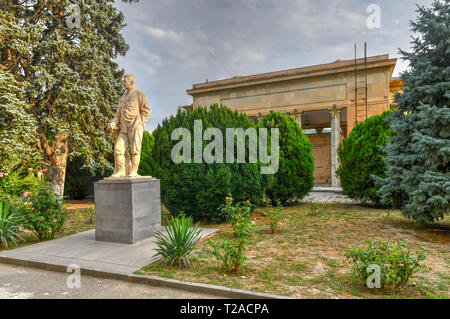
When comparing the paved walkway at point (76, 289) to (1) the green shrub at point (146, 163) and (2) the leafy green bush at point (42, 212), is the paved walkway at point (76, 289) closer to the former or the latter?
(2) the leafy green bush at point (42, 212)

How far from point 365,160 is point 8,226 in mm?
12267

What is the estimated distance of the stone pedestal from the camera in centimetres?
632

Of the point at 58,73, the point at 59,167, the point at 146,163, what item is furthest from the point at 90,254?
the point at 59,167

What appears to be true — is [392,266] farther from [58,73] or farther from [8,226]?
[58,73]

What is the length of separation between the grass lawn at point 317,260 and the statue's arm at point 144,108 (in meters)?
3.64

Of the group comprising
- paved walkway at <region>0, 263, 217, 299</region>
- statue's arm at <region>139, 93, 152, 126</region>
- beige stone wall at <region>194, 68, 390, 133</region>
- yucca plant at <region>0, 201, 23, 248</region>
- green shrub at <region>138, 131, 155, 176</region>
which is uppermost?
beige stone wall at <region>194, 68, 390, 133</region>

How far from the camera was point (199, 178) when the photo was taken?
27.1 ft

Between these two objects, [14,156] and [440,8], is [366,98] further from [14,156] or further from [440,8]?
[14,156]

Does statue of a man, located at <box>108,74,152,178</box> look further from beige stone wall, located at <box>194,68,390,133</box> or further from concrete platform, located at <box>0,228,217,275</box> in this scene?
beige stone wall, located at <box>194,68,390,133</box>

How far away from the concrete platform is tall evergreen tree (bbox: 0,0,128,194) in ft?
21.9

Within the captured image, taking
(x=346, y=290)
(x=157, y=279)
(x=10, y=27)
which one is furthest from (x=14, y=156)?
(x=346, y=290)

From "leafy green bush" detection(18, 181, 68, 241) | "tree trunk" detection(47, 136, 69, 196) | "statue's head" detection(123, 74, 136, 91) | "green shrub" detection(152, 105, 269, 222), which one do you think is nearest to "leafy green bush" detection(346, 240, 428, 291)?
"green shrub" detection(152, 105, 269, 222)

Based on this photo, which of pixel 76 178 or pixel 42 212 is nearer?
pixel 42 212

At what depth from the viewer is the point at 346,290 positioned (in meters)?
3.76
